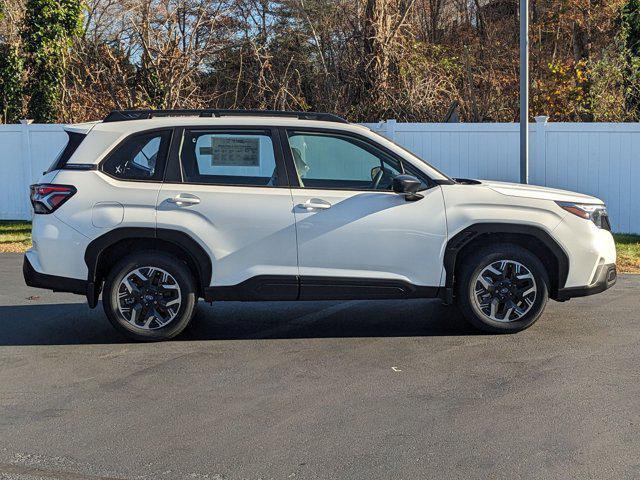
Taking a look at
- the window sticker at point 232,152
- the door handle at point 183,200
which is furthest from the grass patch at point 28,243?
the door handle at point 183,200

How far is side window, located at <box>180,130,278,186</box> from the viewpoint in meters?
7.65

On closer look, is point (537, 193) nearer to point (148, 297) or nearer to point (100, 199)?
point (148, 297)

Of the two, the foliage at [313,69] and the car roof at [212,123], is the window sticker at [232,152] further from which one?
the foliage at [313,69]

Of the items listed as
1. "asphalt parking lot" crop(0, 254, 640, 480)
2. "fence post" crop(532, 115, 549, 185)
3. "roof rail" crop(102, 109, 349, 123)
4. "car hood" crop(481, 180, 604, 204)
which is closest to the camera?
"asphalt parking lot" crop(0, 254, 640, 480)

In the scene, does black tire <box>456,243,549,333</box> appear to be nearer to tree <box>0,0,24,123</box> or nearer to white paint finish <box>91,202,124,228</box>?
white paint finish <box>91,202,124,228</box>

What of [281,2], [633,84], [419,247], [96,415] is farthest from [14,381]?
[281,2]

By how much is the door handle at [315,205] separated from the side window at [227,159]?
347 mm

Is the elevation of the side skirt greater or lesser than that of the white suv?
lesser

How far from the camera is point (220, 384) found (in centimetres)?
636

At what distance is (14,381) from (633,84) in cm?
1367

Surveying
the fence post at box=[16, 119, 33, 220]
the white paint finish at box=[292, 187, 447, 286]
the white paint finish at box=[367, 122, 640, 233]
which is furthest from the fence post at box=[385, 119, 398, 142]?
the white paint finish at box=[292, 187, 447, 286]

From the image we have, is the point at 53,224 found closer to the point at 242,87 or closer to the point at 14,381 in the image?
the point at 14,381

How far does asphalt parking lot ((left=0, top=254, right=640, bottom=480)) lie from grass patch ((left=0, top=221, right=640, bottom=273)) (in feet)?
10.5

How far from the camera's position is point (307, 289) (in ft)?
24.7
